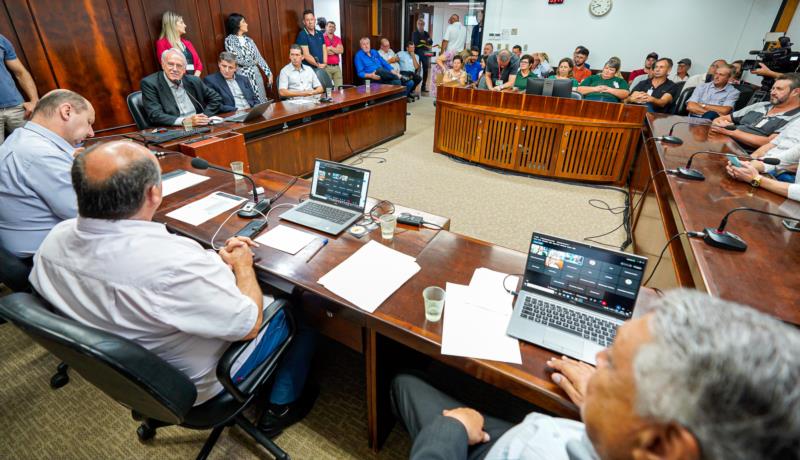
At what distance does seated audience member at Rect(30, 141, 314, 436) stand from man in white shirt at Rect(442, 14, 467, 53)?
8712 mm

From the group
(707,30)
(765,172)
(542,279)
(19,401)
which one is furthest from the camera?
(707,30)

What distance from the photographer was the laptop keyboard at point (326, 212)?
5.48 feet

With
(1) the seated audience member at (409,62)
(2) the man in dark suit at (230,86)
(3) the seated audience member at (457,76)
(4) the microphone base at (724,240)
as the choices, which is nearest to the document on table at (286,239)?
(4) the microphone base at (724,240)

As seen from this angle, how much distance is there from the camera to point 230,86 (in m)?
3.85

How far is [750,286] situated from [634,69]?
298 inches

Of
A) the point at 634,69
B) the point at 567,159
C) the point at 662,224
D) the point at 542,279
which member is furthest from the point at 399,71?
the point at 542,279

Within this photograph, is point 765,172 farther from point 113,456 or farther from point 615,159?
point 113,456

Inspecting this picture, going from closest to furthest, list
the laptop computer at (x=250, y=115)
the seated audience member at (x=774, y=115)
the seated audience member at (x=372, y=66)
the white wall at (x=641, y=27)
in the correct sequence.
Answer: the seated audience member at (x=774, y=115), the laptop computer at (x=250, y=115), the white wall at (x=641, y=27), the seated audience member at (x=372, y=66)

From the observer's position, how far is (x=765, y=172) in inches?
85.4

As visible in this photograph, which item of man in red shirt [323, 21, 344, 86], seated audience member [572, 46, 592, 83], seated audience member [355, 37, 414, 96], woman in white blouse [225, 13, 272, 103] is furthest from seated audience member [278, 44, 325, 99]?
seated audience member [572, 46, 592, 83]

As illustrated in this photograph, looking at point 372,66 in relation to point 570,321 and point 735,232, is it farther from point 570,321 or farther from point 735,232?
point 570,321

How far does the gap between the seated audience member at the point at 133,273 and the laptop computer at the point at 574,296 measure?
87cm

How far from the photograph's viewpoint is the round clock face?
682 centimetres

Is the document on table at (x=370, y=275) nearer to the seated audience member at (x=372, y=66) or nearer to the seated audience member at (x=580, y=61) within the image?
the seated audience member at (x=580, y=61)
